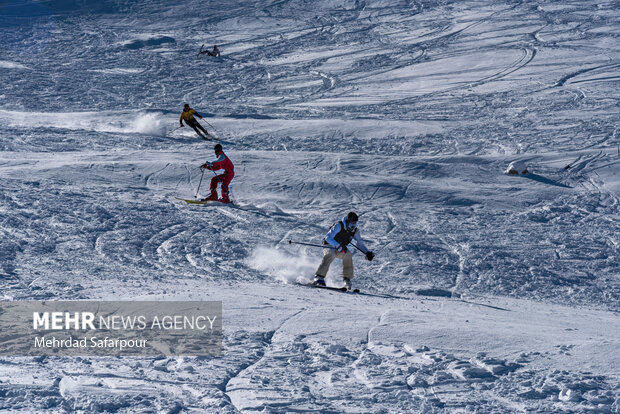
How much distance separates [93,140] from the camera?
1864 cm

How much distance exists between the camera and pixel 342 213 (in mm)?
13836

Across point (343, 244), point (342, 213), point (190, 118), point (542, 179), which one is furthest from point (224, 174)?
point (542, 179)

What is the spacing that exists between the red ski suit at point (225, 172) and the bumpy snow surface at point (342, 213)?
58 cm

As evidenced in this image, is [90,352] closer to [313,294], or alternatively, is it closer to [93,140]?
[313,294]

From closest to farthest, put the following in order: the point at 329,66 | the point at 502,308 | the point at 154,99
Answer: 1. the point at 502,308
2. the point at 154,99
3. the point at 329,66

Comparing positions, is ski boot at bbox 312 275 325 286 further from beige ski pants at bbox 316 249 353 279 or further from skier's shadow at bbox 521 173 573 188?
skier's shadow at bbox 521 173 573 188

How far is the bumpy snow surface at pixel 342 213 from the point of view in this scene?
5.64 meters

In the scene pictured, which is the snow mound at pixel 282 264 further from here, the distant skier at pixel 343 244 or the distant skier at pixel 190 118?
the distant skier at pixel 190 118

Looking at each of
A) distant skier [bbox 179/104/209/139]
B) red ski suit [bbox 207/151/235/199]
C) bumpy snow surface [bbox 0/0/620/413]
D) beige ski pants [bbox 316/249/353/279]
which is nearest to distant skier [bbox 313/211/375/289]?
beige ski pants [bbox 316/249/353/279]

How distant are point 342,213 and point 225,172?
8.16 ft

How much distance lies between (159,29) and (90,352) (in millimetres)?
35908

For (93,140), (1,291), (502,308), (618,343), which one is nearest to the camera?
(618,343)

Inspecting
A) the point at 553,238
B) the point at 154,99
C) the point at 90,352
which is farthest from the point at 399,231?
the point at 154,99

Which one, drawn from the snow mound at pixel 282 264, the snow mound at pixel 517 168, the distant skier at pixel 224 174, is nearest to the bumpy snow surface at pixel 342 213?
the snow mound at pixel 282 264
